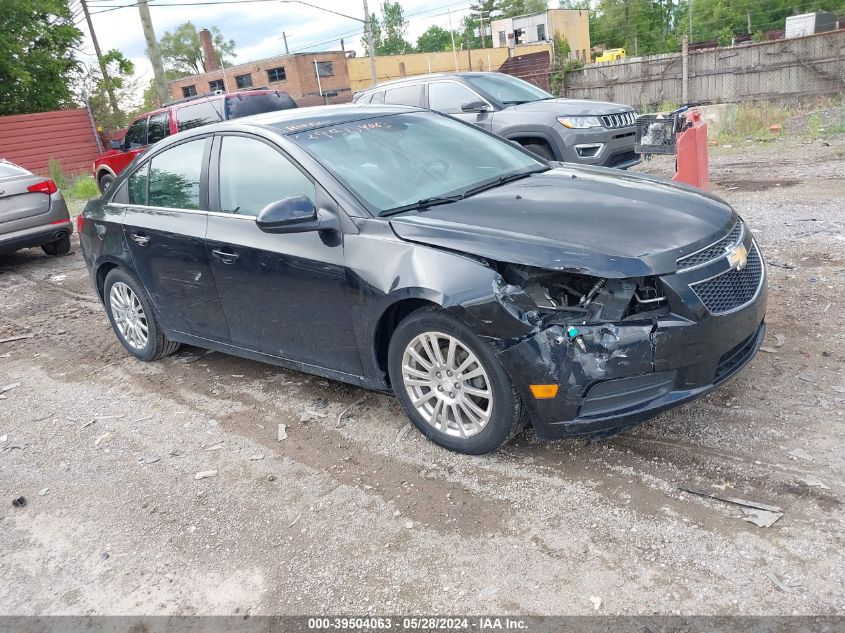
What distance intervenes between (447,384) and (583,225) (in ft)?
3.37

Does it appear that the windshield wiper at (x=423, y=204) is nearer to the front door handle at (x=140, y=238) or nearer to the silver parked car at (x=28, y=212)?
the front door handle at (x=140, y=238)

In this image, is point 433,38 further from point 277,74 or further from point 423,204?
point 423,204

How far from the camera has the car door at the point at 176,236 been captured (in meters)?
4.70

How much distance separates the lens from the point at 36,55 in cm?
2594

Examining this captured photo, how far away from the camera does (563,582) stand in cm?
274

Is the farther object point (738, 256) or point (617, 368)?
point (738, 256)

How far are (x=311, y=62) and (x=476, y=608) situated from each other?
180 ft

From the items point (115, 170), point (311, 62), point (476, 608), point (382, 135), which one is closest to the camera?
point (476, 608)

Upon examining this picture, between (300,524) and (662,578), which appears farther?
(300,524)

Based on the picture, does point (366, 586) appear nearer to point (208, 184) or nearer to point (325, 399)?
point (325, 399)

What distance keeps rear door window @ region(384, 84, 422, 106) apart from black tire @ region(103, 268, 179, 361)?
18.8 ft

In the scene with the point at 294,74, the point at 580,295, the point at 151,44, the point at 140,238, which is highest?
the point at 151,44

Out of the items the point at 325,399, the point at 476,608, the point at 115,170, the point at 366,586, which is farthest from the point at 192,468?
the point at 115,170

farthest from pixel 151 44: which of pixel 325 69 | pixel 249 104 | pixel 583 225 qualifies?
pixel 325 69
